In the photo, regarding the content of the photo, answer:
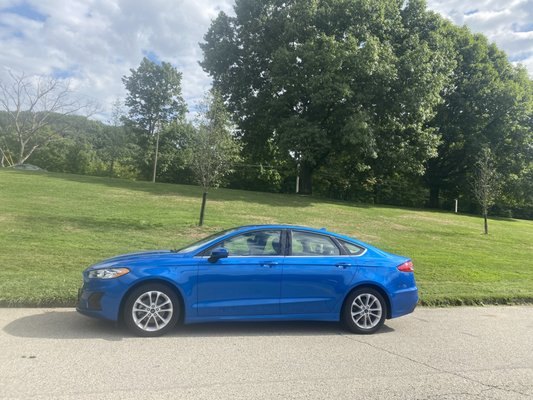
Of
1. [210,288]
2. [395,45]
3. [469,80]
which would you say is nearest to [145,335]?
[210,288]

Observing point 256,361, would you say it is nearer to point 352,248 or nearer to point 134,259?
point 134,259

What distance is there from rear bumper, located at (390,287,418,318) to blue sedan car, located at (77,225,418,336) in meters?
0.01

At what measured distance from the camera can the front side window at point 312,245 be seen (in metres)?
6.73

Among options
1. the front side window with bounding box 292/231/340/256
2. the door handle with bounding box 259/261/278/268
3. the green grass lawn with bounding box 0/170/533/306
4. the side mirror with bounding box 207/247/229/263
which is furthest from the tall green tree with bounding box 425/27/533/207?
the side mirror with bounding box 207/247/229/263

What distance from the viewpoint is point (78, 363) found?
15.6ft

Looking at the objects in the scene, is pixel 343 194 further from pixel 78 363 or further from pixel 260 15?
pixel 78 363

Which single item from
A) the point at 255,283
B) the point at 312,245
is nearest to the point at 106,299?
the point at 255,283

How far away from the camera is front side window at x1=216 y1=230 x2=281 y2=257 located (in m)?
6.45

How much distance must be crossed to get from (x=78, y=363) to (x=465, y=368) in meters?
4.21

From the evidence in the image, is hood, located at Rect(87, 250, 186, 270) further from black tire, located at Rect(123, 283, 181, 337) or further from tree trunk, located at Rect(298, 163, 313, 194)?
tree trunk, located at Rect(298, 163, 313, 194)

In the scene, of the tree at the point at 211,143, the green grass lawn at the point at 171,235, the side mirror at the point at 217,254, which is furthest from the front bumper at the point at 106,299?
the tree at the point at 211,143

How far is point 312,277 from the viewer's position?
6.53 m

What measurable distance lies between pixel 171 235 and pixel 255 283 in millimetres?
7942

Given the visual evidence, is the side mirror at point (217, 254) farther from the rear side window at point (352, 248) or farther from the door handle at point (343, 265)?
the rear side window at point (352, 248)
